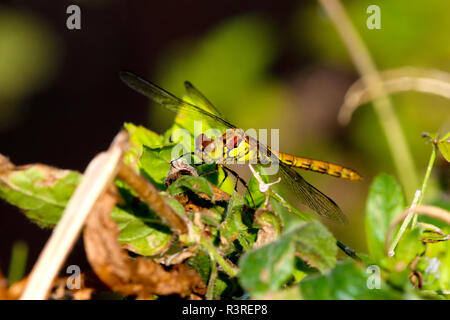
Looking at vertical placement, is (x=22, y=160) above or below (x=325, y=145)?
below

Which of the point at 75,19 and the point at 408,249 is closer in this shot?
the point at 408,249

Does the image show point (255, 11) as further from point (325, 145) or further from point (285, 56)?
point (325, 145)

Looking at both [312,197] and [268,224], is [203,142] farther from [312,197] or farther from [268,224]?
[268,224]

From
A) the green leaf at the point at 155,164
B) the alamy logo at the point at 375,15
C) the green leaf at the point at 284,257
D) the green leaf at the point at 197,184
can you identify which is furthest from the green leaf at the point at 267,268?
the alamy logo at the point at 375,15

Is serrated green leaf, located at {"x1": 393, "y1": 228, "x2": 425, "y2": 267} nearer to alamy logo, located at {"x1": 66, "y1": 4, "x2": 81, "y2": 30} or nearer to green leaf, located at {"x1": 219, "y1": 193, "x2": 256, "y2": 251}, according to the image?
green leaf, located at {"x1": 219, "y1": 193, "x2": 256, "y2": 251}

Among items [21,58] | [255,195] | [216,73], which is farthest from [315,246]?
[21,58]
